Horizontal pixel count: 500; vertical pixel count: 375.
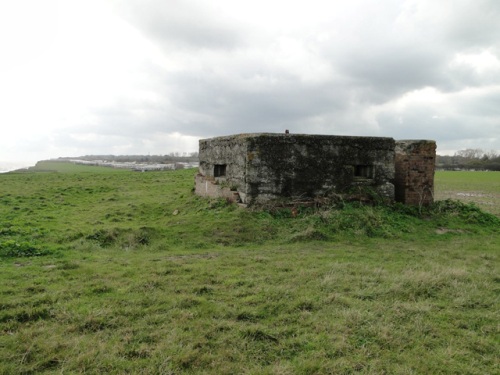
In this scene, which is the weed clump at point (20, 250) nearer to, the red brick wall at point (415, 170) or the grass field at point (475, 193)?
the red brick wall at point (415, 170)


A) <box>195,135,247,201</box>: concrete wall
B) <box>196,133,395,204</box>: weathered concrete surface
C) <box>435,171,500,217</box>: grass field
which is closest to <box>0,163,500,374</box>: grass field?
<box>196,133,395,204</box>: weathered concrete surface

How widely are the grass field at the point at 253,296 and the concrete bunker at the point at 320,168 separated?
767 millimetres

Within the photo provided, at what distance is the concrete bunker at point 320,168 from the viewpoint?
31.7 ft

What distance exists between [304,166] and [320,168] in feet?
1.59

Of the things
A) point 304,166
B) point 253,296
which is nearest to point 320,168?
point 304,166

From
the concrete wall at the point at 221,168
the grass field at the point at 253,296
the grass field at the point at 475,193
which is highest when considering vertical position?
the concrete wall at the point at 221,168

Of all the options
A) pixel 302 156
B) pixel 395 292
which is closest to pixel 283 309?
pixel 395 292

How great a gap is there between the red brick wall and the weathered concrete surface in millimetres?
412

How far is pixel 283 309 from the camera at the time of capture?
442 cm

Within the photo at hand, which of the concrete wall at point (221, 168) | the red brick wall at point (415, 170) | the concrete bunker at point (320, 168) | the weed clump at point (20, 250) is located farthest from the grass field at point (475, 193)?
the weed clump at point (20, 250)

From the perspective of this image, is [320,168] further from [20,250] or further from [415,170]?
[20,250]

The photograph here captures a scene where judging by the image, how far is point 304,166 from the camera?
32.5 feet

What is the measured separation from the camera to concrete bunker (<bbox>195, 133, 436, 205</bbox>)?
9656mm

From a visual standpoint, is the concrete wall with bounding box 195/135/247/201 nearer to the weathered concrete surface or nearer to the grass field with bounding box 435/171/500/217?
the weathered concrete surface
